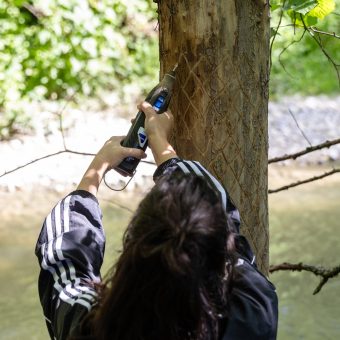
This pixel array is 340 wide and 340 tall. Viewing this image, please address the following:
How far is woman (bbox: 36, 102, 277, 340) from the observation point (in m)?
1.28

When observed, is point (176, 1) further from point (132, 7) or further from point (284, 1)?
point (132, 7)

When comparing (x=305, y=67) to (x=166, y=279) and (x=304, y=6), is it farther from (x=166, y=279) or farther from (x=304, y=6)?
(x=166, y=279)

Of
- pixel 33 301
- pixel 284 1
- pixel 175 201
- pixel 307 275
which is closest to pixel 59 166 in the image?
pixel 33 301

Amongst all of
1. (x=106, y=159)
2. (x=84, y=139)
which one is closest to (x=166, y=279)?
(x=106, y=159)

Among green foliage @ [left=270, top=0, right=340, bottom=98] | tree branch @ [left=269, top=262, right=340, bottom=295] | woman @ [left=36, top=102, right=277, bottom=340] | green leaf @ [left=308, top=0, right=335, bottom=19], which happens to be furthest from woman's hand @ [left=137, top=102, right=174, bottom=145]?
green foliage @ [left=270, top=0, right=340, bottom=98]

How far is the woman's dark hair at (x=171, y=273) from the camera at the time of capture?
4.19 feet

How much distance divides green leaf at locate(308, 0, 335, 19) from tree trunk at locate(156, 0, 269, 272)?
26 centimetres

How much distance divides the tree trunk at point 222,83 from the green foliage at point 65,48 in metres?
6.06

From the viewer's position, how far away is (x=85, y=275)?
155 cm

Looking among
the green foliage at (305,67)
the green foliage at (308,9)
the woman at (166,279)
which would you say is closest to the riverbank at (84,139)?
the green foliage at (305,67)

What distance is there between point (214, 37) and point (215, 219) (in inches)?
31.5

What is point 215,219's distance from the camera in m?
1.33

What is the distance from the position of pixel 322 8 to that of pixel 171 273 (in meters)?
1.29

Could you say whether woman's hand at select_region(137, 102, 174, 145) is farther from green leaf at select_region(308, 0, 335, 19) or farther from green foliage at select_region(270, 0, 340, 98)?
green foliage at select_region(270, 0, 340, 98)
